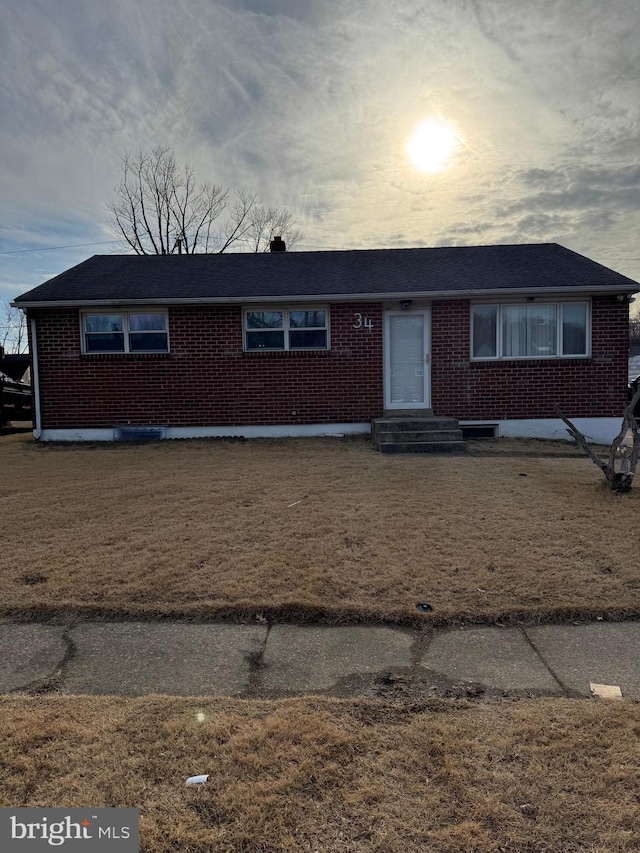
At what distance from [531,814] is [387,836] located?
506 millimetres

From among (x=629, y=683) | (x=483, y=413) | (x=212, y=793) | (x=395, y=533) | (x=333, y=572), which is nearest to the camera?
(x=212, y=793)

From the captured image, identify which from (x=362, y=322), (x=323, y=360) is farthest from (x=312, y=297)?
(x=323, y=360)

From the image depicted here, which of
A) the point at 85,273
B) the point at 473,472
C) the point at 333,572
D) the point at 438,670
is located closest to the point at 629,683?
the point at 438,670

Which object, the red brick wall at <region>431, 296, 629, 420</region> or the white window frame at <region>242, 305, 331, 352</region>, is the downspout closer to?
the white window frame at <region>242, 305, 331, 352</region>

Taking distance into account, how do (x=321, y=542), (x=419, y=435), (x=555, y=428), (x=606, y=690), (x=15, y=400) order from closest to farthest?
1. (x=606, y=690)
2. (x=321, y=542)
3. (x=419, y=435)
4. (x=555, y=428)
5. (x=15, y=400)

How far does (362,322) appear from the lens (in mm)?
11234

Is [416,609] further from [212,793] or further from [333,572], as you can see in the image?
[212,793]

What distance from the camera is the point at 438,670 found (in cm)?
286

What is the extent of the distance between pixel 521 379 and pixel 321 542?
8.04 meters

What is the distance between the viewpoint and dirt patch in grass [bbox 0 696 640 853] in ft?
5.75

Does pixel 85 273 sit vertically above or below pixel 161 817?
above

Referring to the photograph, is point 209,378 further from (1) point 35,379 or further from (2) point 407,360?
(2) point 407,360

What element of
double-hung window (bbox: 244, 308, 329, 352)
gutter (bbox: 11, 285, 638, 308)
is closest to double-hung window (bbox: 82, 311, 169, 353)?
gutter (bbox: 11, 285, 638, 308)

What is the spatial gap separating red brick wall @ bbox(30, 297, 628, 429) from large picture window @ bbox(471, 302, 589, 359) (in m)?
0.24
